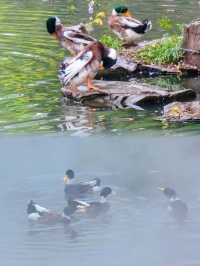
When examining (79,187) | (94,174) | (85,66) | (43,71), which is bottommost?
(43,71)

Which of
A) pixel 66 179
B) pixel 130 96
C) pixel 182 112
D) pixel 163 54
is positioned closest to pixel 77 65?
pixel 130 96

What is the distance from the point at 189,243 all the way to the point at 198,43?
6796mm

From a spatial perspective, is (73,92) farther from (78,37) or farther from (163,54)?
(163,54)

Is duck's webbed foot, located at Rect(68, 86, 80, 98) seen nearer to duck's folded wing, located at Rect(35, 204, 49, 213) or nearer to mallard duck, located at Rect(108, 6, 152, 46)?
mallard duck, located at Rect(108, 6, 152, 46)

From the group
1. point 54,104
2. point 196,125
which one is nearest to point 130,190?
point 196,125

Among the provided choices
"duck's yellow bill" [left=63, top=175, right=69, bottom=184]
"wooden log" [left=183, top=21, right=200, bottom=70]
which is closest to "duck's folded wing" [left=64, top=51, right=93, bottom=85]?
"wooden log" [left=183, top=21, right=200, bottom=70]

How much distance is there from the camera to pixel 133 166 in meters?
6.13

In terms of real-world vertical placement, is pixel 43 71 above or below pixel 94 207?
below

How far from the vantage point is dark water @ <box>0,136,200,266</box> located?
4617 mm

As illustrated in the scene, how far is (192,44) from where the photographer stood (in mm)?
11242

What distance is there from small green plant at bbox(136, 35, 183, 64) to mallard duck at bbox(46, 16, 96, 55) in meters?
0.94

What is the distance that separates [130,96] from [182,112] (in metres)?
1.01

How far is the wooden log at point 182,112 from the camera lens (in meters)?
8.26

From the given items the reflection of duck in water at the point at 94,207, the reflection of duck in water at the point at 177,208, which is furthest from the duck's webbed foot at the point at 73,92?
the reflection of duck in water at the point at 177,208
